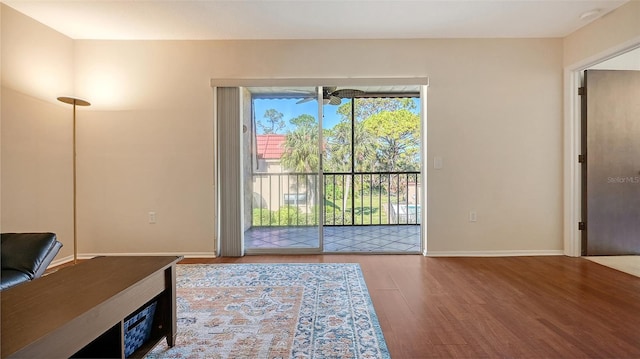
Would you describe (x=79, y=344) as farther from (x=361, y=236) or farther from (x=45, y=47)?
(x=361, y=236)

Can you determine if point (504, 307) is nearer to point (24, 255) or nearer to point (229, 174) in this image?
A: point (229, 174)

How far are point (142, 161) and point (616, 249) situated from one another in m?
5.35

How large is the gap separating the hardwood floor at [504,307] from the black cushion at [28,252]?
4.62ft

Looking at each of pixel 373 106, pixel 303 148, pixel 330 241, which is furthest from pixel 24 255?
pixel 373 106

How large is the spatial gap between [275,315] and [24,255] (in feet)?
5.14

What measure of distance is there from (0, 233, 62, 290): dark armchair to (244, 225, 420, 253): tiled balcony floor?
187 centimetres

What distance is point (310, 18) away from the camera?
2.82 meters

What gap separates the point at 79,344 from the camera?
993mm

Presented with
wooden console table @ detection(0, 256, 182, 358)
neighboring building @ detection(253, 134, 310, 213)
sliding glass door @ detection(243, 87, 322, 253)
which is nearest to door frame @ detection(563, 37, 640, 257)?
sliding glass door @ detection(243, 87, 322, 253)

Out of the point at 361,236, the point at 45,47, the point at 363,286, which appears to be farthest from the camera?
the point at 361,236

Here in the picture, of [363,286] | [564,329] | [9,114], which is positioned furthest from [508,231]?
[9,114]

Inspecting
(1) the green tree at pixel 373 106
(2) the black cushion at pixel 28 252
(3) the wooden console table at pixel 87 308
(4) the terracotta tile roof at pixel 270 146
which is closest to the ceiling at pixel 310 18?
(4) the terracotta tile roof at pixel 270 146

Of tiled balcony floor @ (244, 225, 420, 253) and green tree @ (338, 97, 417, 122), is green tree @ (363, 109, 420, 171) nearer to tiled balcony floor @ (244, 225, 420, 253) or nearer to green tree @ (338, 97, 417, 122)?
green tree @ (338, 97, 417, 122)

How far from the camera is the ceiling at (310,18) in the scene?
102 inches
